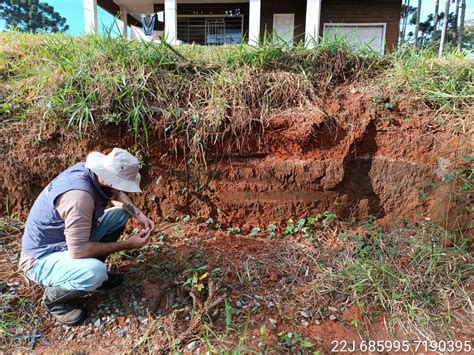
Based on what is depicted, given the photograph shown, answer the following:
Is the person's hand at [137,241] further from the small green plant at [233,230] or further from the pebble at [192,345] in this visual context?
the small green plant at [233,230]

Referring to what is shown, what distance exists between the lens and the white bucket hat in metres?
2.05

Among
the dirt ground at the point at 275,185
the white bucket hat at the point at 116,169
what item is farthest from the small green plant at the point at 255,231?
the white bucket hat at the point at 116,169

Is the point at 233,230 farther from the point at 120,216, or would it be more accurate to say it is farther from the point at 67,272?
the point at 67,272

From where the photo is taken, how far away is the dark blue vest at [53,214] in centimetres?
203

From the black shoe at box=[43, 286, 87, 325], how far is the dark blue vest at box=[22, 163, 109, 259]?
0.26 metres

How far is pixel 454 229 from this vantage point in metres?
2.79

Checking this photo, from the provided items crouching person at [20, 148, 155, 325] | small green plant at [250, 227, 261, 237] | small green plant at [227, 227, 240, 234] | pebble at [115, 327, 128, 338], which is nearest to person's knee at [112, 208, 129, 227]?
crouching person at [20, 148, 155, 325]

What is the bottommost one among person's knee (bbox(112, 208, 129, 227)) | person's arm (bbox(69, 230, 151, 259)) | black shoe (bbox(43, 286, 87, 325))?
black shoe (bbox(43, 286, 87, 325))

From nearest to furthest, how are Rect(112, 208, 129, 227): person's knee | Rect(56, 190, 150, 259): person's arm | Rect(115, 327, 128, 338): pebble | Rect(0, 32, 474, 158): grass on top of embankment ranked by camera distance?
Rect(56, 190, 150, 259): person's arm < Rect(115, 327, 128, 338): pebble < Rect(112, 208, 129, 227): person's knee < Rect(0, 32, 474, 158): grass on top of embankment

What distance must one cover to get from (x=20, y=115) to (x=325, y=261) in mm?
3035

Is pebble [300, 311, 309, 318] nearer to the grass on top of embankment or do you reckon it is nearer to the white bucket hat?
the white bucket hat

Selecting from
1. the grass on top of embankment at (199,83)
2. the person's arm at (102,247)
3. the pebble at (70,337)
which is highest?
the grass on top of embankment at (199,83)

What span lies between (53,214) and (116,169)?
1.54 feet

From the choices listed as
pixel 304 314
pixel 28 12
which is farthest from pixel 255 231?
pixel 28 12
